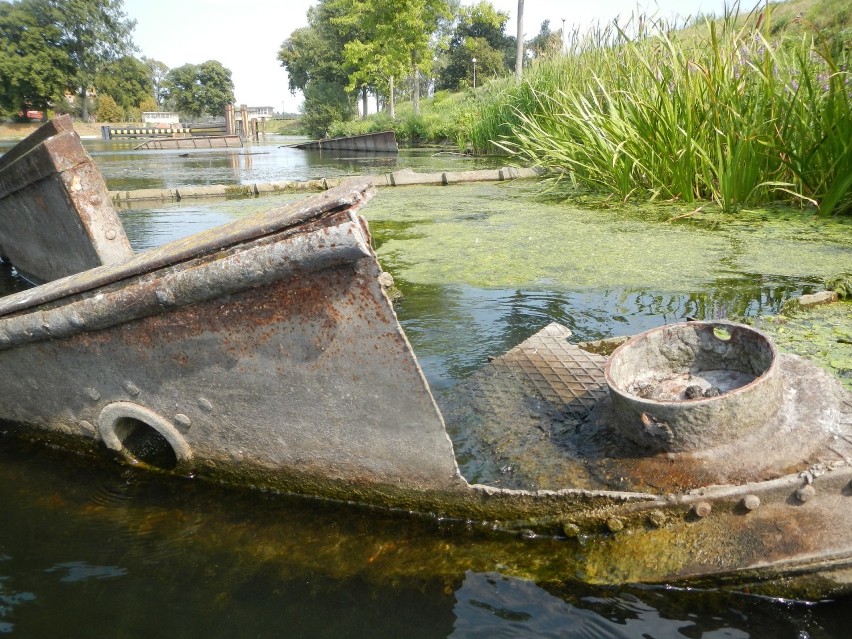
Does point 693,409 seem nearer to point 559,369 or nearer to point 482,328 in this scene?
point 559,369

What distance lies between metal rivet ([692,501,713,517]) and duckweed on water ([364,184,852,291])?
261 centimetres

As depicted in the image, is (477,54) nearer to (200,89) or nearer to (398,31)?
(398,31)

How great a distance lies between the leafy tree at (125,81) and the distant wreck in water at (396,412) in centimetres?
6753

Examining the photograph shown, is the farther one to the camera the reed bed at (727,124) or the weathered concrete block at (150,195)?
the weathered concrete block at (150,195)

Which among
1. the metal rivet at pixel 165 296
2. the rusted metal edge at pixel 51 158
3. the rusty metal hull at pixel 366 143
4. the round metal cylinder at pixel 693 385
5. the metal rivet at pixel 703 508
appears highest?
the rusted metal edge at pixel 51 158

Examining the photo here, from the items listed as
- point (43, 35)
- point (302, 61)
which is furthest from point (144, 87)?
point (302, 61)

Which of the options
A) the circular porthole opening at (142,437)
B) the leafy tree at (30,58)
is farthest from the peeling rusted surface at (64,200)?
the leafy tree at (30,58)

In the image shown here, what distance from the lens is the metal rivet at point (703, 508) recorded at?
1.68 metres

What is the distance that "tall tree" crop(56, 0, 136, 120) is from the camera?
57.1 meters

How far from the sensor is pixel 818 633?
1516mm

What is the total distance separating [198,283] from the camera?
188cm

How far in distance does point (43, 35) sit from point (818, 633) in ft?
221

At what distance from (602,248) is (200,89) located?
3087 inches

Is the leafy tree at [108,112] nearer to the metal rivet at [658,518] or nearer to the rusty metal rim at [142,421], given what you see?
the rusty metal rim at [142,421]
